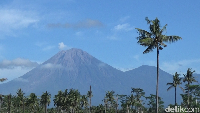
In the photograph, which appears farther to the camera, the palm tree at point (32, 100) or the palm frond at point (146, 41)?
the palm tree at point (32, 100)

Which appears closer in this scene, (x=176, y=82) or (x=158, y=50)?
(x=158, y=50)

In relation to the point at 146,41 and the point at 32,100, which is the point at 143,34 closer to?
the point at 146,41

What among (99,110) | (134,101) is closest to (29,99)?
(99,110)

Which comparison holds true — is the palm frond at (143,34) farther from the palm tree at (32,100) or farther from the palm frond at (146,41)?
the palm tree at (32,100)

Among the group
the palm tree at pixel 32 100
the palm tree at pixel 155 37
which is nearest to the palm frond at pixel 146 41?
the palm tree at pixel 155 37

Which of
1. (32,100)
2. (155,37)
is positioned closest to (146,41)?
(155,37)

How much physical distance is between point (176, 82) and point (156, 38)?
210ft

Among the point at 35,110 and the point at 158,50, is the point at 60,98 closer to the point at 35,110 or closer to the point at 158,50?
the point at 35,110

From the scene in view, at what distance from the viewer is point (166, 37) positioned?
1742 inches

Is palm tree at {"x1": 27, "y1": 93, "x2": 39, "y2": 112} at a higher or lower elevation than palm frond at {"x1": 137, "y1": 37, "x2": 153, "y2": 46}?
lower

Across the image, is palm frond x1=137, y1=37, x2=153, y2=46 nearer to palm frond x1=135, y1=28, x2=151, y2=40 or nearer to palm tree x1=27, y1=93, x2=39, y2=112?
palm frond x1=135, y1=28, x2=151, y2=40

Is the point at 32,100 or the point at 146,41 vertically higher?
the point at 146,41

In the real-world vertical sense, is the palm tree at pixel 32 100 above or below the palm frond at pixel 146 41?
below

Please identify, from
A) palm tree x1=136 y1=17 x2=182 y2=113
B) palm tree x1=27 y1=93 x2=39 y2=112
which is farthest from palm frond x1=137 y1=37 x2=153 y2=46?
palm tree x1=27 y1=93 x2=39 y2=112
